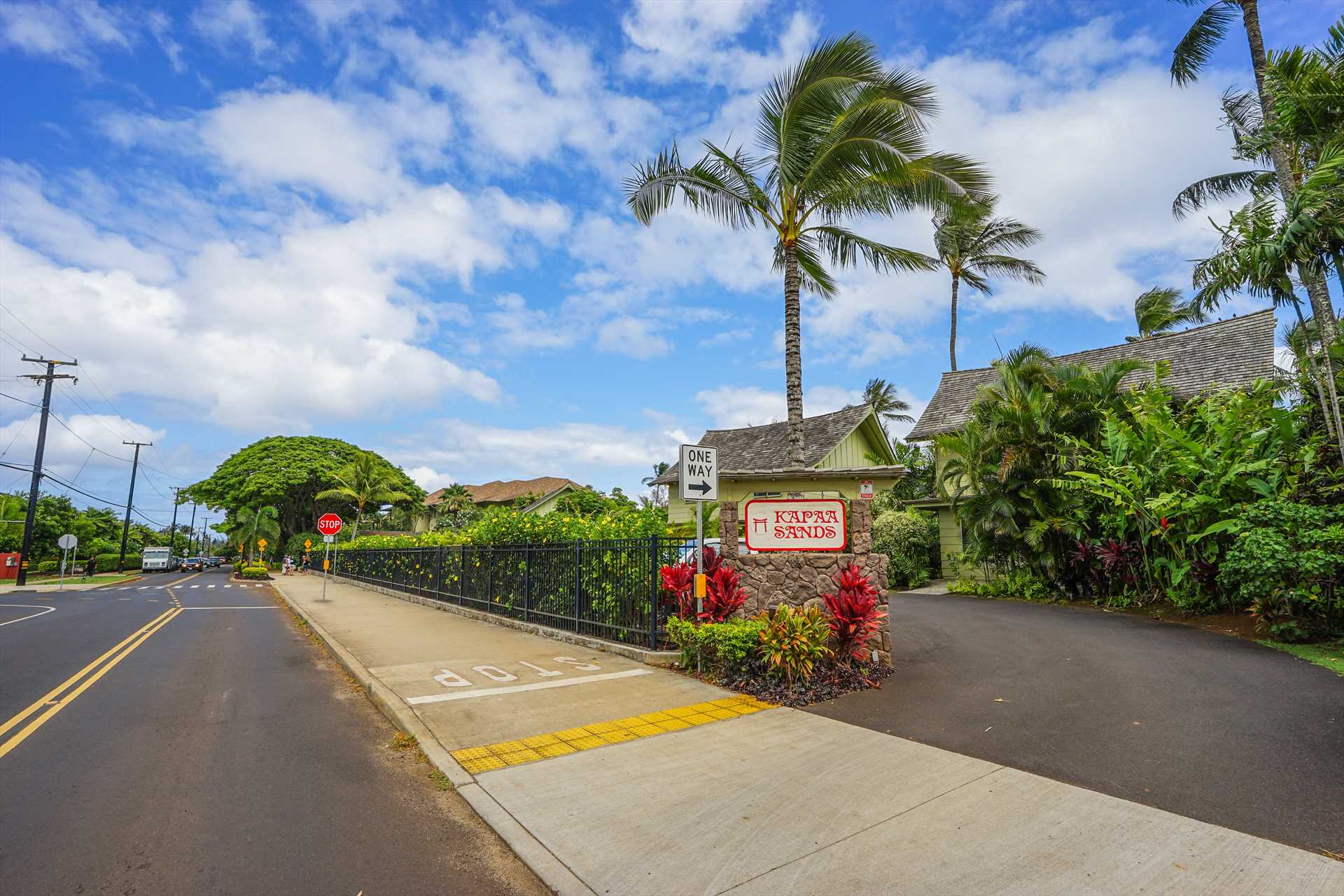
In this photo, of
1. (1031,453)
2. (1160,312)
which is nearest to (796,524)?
(1031,453)

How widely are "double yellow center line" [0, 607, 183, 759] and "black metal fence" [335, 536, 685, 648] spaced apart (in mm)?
5877

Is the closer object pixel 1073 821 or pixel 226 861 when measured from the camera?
pixel 226 861

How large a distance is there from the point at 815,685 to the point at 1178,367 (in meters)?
19.2

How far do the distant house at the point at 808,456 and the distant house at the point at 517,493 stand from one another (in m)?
29.4

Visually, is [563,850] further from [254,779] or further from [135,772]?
[135,772]

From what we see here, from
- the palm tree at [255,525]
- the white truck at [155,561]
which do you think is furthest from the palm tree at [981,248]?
the white truck at [155,561]

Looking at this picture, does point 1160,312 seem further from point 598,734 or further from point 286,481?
point 286,481

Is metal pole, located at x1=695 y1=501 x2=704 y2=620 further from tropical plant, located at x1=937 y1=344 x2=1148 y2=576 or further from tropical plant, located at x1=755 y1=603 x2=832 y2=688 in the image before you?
tropical plant, located at x1=937 y1=344 x2=1148 y2=576

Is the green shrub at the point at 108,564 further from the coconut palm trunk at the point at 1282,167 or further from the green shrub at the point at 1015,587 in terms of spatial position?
the coconut palm trunk at the point at 1282,167

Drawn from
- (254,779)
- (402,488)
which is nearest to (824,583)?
(254,779)

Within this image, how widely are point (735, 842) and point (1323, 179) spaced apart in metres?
10.1

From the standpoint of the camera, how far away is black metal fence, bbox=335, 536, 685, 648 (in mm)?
9273

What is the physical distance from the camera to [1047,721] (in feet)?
19.8

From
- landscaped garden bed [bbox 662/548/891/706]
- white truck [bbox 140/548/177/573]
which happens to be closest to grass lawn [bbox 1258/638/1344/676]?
landscaped garden bed [bbox 662/548/891/706]
